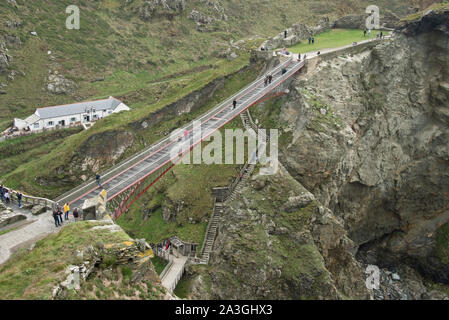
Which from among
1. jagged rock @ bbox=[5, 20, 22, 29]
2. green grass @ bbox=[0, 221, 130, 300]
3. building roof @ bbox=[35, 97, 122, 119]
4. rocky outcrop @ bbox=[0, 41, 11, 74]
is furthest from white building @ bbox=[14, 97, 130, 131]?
green grass @ bbox=[0, 221, 130, 300]

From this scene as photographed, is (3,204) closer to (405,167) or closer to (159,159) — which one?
(159,159)

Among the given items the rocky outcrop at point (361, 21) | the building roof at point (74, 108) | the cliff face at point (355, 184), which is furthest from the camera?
the building roof at point (74, 108)

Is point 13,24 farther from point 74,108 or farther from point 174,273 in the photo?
point 174,273

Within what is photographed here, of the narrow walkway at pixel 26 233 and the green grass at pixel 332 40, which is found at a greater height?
the green grass at pixel 332 40

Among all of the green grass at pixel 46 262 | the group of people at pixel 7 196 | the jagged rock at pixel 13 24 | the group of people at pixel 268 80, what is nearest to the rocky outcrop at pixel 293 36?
the group of people at pixel 268 80

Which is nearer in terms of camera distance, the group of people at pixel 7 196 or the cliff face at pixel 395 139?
the group of people at pixel 7 196

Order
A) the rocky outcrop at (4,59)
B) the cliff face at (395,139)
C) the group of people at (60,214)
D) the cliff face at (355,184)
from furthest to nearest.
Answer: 1. the rocky outcrop at (4,59)
2. the cliff face at (395,139)
3. the cliff face at (355,184)
4. the group of people at (60,214)

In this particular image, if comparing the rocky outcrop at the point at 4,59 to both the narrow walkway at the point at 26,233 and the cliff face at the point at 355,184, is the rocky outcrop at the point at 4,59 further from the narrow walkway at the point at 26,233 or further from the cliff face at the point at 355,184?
the cliff face at the point at 355,184
